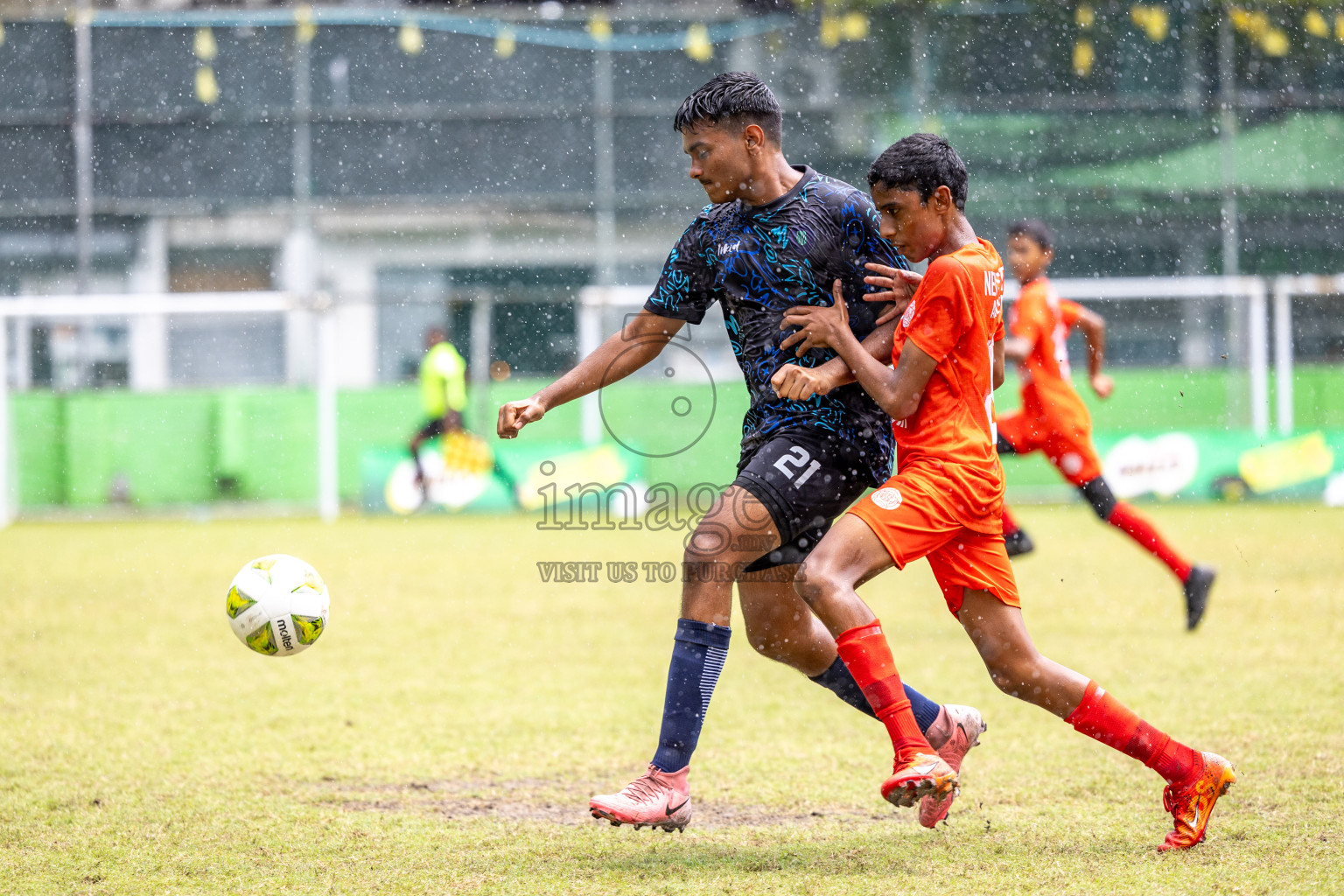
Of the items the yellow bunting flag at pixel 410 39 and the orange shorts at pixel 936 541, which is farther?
the yellow bunting flag at pixel 410 39

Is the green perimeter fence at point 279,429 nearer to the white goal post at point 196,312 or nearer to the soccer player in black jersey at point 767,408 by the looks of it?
the white goal post at point 196,312

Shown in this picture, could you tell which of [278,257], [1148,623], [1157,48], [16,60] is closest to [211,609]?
[1148,623]

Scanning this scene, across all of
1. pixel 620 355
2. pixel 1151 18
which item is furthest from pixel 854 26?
pixel 620 355

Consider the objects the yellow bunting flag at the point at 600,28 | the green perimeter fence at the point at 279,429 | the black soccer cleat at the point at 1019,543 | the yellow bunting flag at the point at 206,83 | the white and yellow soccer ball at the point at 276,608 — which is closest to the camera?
the white and yellow soccer ball at the point at 276,608

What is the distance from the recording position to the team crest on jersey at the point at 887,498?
10.6 ft

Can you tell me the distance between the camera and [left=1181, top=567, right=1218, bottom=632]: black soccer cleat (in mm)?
6430

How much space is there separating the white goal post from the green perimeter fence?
0.23 meters

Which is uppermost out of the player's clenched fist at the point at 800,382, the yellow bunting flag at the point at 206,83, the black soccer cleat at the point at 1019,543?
the yellow bunting flag at the point at 206,83

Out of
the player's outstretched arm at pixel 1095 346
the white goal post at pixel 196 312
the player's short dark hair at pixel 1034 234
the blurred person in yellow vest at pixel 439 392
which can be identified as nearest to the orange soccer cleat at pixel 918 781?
the player's short dark hair at pixel 1034 234

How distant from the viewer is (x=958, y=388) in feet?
10.9

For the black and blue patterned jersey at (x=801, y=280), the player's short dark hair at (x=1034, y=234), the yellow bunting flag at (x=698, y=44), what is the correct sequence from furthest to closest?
the yellow bunting flag at (x=698, y=44) → the player's short dark hair at (x=1034, y=234) → the black and blue patterned jersey at (x=801, y=280)

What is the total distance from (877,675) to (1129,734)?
0.69 meters

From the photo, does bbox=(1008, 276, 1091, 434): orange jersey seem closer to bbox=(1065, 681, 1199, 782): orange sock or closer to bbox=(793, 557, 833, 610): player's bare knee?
bbox=(1065, 681, 1199, 782): orange sock

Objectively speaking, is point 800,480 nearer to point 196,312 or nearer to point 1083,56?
point 1083,56
